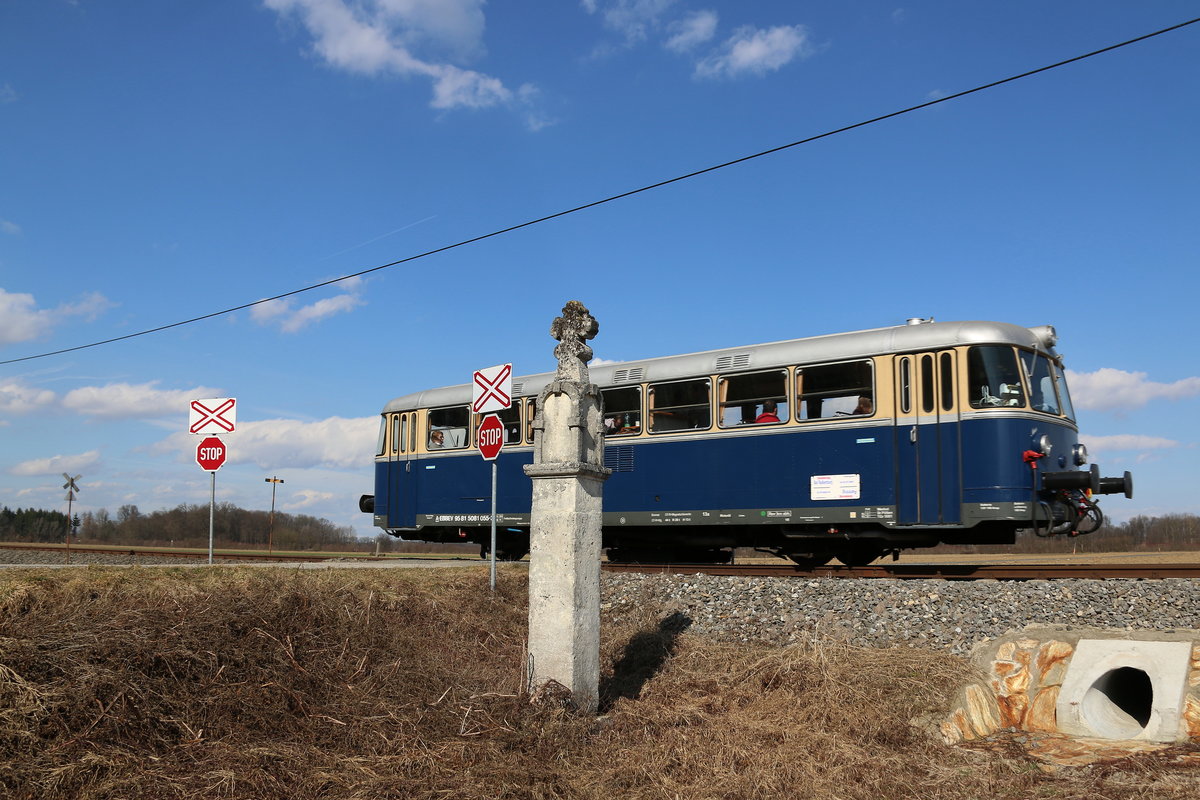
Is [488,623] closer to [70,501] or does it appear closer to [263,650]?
[263,650]

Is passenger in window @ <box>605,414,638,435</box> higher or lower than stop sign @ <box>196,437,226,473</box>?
higher

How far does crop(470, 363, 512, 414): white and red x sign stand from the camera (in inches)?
482

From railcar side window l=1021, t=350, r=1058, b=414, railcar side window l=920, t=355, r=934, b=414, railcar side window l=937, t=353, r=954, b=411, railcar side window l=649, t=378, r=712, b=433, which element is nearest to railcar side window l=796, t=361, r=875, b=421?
railcar side window l=920, t=355, r=934, b=414

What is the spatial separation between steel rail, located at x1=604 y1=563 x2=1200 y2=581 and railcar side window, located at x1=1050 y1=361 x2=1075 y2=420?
89.8 inches

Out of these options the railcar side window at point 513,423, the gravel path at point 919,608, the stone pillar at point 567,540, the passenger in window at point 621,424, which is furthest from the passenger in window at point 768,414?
the stone pillar at point 567,540

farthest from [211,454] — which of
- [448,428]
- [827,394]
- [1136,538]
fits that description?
[1136,538]

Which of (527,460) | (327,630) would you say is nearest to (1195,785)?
(327,630)

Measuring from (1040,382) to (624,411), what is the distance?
652 centimetres

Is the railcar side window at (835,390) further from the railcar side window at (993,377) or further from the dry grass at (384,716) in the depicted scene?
the dry grass at (384,716)

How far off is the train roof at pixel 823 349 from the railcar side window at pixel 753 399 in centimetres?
18

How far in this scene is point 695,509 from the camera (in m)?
14.6

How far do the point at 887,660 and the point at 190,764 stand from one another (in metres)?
6.46

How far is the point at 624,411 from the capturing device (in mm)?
15594

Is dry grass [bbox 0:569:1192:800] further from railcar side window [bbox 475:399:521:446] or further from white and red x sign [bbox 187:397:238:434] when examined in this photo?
railcar side window [bbox 475:399:521:446]
